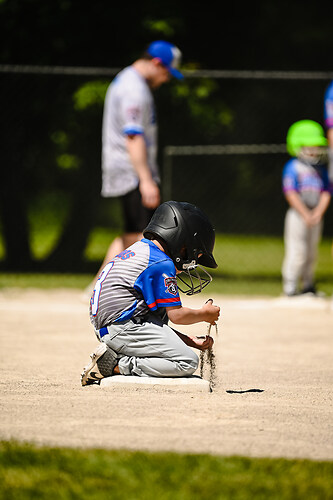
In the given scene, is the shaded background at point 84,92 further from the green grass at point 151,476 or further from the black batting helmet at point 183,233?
the green grass at point 151,476

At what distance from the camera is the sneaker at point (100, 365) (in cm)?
495

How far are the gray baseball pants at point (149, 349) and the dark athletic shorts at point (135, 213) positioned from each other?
333 cm

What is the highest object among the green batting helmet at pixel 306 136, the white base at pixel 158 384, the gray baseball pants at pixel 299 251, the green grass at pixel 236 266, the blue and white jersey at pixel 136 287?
the green batting helmet at pixel 306 136

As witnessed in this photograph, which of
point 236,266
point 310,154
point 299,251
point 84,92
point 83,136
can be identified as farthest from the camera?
point 236,266

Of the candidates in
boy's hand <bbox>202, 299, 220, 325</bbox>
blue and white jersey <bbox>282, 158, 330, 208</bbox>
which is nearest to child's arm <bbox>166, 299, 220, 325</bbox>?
boy's hand <bbox>202, 299, 220, 325</bbox>

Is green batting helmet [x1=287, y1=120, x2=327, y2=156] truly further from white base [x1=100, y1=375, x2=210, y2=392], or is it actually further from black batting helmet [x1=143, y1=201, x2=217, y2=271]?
white base [x1=100, y1=375, x2=210, y2=392]

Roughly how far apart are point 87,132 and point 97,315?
8220mm

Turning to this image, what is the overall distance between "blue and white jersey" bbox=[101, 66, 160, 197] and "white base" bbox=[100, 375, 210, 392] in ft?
12.3

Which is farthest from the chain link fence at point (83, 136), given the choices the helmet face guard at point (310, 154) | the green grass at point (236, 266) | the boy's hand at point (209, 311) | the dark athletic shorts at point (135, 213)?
the boy's hand at point (209, 311)

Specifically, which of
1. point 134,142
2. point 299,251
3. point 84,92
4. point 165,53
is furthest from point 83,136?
point 134,142

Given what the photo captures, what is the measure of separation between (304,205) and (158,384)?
5.44 metres

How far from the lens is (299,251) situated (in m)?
9.88

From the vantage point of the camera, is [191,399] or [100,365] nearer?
[191,399]

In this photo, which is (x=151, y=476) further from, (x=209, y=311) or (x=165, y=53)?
(x=165, y=53)
